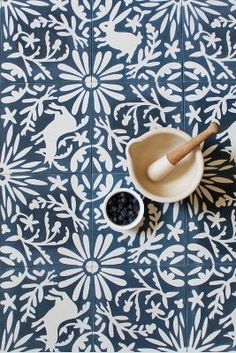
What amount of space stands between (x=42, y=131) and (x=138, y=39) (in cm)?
33

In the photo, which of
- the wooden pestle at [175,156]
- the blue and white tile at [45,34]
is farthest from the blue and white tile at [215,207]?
the blue and white tile at [45,34]

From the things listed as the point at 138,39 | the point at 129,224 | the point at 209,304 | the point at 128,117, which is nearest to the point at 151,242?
the point at 129,224

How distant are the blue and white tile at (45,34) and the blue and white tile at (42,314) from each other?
20.2 inches

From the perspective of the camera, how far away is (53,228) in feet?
3.58

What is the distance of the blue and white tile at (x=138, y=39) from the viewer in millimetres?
1109

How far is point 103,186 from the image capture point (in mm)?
1098

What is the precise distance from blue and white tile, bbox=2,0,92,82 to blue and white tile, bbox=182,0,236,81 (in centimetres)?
25

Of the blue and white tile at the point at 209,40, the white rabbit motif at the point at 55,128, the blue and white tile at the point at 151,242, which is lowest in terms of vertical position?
the blue and white tile at the point at 151,242

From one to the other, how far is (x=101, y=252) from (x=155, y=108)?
1.24 ft

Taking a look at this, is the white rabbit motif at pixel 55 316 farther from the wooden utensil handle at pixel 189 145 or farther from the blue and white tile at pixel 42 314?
the wooden utensil handle at pixel 189 145

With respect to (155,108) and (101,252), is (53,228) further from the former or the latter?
(155,108)

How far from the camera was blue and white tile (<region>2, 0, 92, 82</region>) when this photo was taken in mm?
1108

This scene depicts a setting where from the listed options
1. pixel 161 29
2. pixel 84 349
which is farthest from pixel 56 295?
pixel 161 29

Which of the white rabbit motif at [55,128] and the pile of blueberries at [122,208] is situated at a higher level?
the white rabbit motif at [55,128]
